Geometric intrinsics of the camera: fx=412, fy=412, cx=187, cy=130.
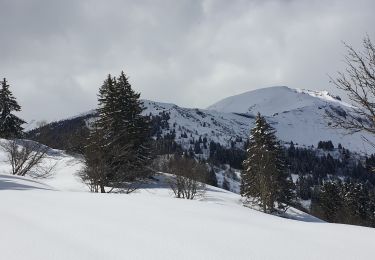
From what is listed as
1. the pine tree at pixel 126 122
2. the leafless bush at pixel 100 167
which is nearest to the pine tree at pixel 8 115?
the pine tree at pixel 126 122

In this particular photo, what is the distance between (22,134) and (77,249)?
49.5 meters

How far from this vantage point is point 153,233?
8.40m

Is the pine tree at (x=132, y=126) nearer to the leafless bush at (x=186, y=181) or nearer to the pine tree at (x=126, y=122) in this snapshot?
the pine tree at (x=126, y=122)

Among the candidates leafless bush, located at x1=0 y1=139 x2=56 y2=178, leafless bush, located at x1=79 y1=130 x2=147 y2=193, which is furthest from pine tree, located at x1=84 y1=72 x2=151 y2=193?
leafless bush, located at x1=0 y1=139 x2=56 y2=178

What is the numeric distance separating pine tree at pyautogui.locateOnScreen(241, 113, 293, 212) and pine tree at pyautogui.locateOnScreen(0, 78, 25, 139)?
94.8 ft

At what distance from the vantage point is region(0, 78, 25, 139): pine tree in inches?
2042

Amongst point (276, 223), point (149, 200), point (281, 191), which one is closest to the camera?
point (276, 223)

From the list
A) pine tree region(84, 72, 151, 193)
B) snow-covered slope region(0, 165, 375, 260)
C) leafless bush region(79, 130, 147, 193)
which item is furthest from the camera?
pine tree region(84, 72, 151, 193)

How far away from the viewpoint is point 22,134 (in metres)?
52.4

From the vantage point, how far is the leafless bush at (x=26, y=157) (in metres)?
35.0

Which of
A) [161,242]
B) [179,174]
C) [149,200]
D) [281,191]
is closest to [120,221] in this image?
[161,242]

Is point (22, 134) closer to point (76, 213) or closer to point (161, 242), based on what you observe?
point (76, 213)

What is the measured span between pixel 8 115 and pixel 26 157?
20.5m

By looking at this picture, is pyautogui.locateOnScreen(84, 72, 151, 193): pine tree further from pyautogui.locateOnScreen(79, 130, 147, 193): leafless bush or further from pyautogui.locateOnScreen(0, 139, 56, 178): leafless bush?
pyautogui.locateOnScreen(0, 139, 56, 178): leafless bush
